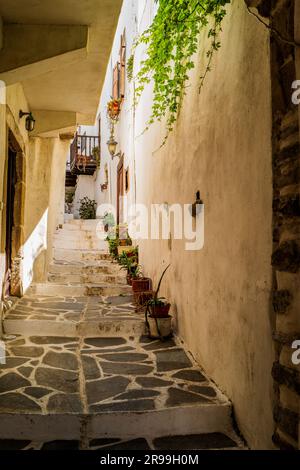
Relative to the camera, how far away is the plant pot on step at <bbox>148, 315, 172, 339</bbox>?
16.7 ft

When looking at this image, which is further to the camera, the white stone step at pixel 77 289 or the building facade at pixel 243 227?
the white stone step at pixel 77 289

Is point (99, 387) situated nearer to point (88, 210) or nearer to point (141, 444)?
point (141, 444)

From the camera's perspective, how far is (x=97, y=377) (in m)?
3.84

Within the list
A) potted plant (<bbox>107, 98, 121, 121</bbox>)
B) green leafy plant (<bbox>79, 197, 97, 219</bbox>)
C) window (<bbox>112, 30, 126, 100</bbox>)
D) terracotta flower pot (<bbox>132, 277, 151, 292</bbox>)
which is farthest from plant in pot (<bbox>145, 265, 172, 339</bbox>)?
green leafy plant (<bbox>79, 197, 97, 219</bbox>)

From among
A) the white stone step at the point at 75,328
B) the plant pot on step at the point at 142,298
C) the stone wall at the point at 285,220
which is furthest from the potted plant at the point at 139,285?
the stone wall at the point at 285,220

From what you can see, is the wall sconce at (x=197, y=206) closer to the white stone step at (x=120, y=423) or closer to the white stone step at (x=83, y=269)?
the white stone step at (x=120, y=423)

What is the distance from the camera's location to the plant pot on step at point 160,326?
510cm

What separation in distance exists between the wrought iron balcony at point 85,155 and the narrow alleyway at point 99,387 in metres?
13.0

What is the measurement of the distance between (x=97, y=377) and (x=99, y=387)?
0.25 m

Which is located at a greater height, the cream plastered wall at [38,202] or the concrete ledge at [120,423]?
the cream plastered wall at [38,202]

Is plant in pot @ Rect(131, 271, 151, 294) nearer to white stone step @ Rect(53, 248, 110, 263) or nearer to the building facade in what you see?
the building facade

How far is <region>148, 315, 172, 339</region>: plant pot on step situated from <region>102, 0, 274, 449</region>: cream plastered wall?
0.44ft

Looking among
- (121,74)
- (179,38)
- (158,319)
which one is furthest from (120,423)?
(121,74)

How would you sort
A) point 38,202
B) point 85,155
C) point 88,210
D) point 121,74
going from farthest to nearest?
1. point 85,155
2. point 88,210
3. point 121,74
4. point 38,202
